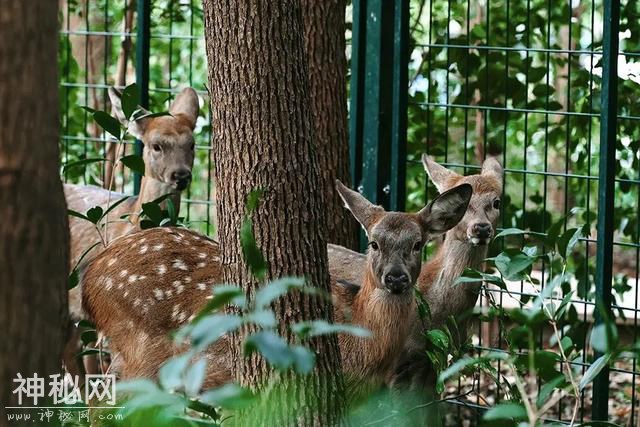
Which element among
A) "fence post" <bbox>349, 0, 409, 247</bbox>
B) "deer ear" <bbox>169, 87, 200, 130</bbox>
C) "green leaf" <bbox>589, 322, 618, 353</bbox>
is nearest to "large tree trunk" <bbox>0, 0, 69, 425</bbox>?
"green leaf" <bbox>589, 322, 618, 353</bbox>

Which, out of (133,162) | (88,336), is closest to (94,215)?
(133,162)

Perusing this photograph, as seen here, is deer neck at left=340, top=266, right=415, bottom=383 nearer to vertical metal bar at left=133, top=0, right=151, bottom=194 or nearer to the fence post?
Result: the fence post

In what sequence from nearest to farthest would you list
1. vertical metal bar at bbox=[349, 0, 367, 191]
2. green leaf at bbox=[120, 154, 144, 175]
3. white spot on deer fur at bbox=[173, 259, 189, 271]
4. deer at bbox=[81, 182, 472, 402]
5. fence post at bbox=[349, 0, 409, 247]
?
green leaf at bbox=[120, 154, 144, 175] < deer at bbox=[81, 182, 472, 402] < white spot on deer fur at bbox=[173, 259, 189, 271] < fence post at bbox=[349, 0, 409, 247] < vertical metal bar at bbox=[349, 0, 367, 191]

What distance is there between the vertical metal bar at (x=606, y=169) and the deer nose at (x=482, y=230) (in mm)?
549

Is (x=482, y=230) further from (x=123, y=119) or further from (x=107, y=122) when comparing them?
(x=123, y=119)

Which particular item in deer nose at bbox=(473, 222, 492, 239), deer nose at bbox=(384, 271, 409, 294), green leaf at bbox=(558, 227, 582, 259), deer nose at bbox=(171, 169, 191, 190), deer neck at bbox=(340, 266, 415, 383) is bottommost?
deer neck at bbox=(340, 266, 415, 383)

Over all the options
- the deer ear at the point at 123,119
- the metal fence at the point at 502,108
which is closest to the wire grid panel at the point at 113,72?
the metal fence at the point at 502,108

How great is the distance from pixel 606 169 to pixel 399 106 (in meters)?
1.35

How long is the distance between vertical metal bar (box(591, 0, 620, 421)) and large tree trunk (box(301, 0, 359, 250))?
143cm

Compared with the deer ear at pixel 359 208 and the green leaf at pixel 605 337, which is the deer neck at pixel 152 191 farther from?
the green leaf at pixel 605 337

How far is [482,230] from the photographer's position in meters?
5.86

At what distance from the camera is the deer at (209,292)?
17.8 feet

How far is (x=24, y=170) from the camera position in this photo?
2256 millimetres

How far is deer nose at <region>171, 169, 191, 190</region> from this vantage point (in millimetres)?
7336
